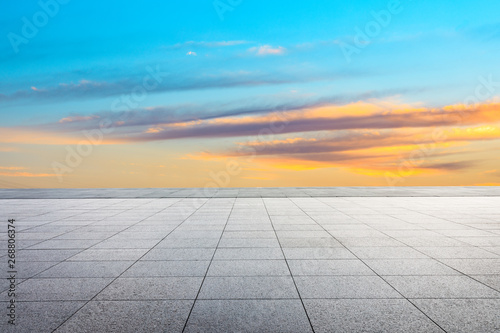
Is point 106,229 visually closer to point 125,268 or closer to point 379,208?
point 125,268

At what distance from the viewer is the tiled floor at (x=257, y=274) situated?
4332mm

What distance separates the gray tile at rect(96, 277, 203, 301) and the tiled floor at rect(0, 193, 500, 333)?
17 mm

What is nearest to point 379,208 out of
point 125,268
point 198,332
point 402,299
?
point 402,299

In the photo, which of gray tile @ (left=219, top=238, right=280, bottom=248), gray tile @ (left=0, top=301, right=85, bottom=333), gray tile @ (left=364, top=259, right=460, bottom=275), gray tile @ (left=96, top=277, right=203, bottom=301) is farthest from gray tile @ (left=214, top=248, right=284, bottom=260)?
gray tile @ (left=0, top=301, right=85, bottom=333)

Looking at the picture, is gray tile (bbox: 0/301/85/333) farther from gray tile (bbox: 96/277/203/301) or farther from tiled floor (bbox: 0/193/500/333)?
gray tile (bbox: 96/277/203/301)

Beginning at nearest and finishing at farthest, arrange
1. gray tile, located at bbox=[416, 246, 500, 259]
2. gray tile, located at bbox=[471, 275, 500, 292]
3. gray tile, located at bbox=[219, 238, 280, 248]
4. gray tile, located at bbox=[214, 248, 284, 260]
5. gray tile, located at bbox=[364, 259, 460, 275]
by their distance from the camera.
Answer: gray tile, located at bbox=[471, 275, 500, 292], gray tile, located at bbox=[364, 259, 460, 275], gray tile, located at bbox=[214, 248, 284, 260], gray tile, located at bbox=[416, 246, 500, 259], gray tile, located at bbox=[219, 238, 280, 248]

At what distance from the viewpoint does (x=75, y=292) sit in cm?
527

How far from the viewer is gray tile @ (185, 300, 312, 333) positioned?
4.08 metres

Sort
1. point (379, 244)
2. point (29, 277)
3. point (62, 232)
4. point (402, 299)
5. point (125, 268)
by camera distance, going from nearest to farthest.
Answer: point (402, 299)
point (29, 277)
point (125, 268)
point (379, 244)
point (62, 232)

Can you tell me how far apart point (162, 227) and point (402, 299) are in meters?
7.30

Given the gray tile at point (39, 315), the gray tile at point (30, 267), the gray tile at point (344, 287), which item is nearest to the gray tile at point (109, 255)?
the gray tile at point (30, 267)

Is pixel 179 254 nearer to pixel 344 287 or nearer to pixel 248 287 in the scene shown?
pixel 248 287

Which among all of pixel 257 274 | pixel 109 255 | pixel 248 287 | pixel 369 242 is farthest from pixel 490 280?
pixel 109 255

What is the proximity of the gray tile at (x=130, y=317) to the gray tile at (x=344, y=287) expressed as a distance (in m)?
1.81
